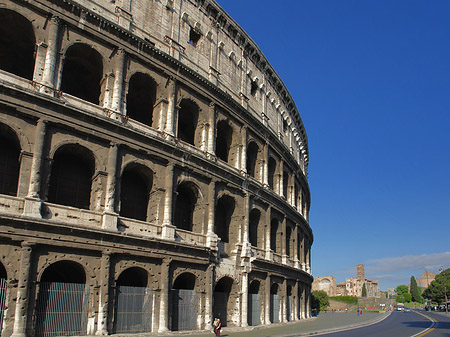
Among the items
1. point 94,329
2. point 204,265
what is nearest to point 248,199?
point 204,265

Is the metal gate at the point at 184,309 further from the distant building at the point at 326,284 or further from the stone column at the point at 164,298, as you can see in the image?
the distant building at the point at 326,284

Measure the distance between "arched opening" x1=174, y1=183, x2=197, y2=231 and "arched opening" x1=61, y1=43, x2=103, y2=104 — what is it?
6.24 m

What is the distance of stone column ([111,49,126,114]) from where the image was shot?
60.6 ft

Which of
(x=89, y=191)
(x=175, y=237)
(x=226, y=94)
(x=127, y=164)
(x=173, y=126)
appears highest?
(x=226, y=94)

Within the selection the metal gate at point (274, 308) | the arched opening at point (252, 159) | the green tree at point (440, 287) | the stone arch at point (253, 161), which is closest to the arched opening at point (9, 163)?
the stone arch at point (253, 161)

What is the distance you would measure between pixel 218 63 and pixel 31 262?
15.5 meters

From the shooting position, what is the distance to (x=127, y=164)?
60.4 ft

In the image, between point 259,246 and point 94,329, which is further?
point 259,246

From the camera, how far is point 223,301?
22984mm

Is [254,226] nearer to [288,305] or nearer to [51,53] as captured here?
[288,305]

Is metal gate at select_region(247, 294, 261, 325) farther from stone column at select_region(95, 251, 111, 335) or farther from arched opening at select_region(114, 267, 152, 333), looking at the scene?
stone column at select_region(95, 251, 111, 335)

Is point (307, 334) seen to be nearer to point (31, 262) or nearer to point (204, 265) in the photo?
point (204, 265)

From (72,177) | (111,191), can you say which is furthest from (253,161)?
(72,177)

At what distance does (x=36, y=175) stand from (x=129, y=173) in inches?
201
